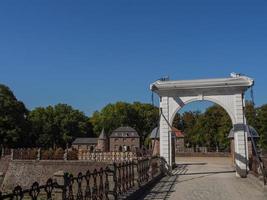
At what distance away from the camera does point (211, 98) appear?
1691cm

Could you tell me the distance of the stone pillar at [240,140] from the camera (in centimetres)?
1604

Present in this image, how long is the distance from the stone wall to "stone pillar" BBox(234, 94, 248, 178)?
49.8 feet

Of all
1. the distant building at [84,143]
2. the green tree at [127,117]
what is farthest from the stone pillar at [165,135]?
the green tree at [127,117]

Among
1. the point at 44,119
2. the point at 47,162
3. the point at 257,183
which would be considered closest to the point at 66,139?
the point at 44,119

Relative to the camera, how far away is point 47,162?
98.9 ft

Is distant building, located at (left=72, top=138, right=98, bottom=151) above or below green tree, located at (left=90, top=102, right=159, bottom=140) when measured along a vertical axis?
below

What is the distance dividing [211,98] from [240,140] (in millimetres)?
2439

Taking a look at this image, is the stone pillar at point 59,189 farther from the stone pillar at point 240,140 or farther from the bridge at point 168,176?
the stone pillar at point 240,140

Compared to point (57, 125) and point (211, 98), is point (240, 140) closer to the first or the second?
point (211, 98)

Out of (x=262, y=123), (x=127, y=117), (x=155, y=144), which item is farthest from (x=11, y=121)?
(x=262, y=123)

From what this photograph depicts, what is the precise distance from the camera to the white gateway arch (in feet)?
53.1

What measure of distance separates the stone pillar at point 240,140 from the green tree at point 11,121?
35366 millimetres

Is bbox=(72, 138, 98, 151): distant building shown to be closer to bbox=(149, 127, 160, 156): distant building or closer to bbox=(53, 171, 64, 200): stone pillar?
bbox=(149, 127, 160, 156): distant building

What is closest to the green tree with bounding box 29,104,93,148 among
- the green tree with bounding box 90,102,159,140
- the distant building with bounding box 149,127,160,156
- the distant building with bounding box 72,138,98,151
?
the distant building with bounding box 72,138,98,151
